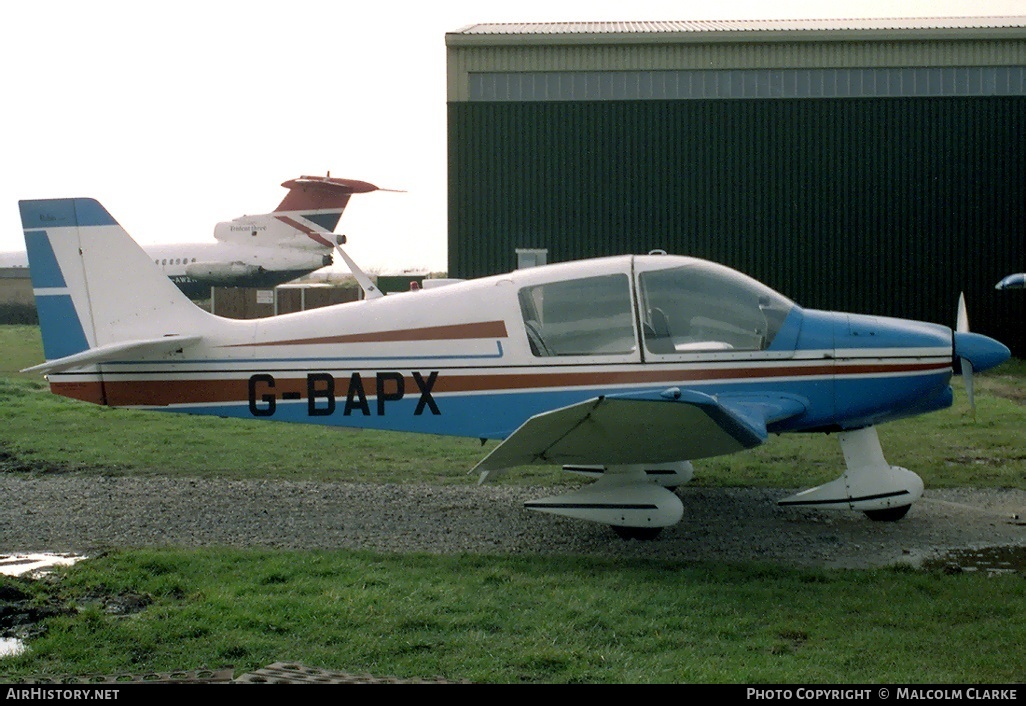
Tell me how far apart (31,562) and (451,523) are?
9.76 feet

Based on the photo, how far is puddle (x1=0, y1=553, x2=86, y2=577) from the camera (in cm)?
653

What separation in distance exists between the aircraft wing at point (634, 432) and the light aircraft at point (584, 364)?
0.06 meters

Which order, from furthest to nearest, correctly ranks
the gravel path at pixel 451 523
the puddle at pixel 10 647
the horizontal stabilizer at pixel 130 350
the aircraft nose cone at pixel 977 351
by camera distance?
the horizontal stabilizer at pixel 130 350 < the aircraft nose cone at pixel 977 351 < the gravel path at pixel 451 523 < the puddle at pixel 10 647

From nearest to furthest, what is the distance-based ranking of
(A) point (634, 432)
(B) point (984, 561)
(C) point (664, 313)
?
1. (A) point (634, 432)
2. (B) point (984, 561)
3. (C) point (664, 313)

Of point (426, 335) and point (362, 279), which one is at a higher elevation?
point (362, 279)

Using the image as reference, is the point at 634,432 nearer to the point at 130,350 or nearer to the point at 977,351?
the point at 977,351

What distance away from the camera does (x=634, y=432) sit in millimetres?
6547

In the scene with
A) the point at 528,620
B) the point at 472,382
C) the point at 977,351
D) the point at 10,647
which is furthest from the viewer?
the point at 472,382

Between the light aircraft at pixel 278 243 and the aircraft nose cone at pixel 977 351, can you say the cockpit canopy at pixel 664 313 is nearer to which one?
the aircraft nose cone at pixel 977 351

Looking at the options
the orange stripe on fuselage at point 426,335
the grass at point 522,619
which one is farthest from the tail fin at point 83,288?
the grass at point 522,619

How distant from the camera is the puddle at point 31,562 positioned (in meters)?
6.53

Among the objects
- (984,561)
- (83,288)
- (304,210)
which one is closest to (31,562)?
(83,288)

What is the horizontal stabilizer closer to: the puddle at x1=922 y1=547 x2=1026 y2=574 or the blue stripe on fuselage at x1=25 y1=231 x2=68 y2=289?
the blue stripe on fuselage at x1=25 y1=231 x2=68 y2=289

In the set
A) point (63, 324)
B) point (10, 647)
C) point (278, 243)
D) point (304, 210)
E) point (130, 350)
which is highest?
point (304, 210)
